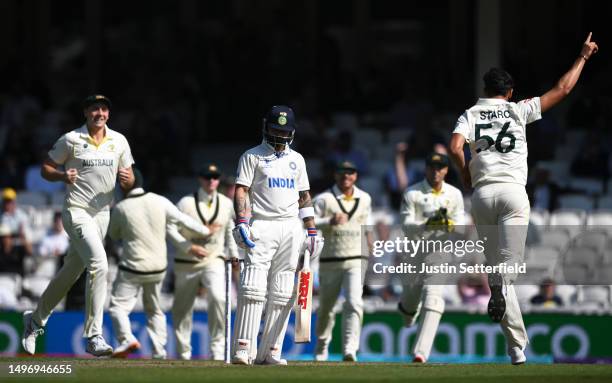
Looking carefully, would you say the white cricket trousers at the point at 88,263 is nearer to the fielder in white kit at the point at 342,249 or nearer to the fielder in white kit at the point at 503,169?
the fielder in white kit at the point at 503,169

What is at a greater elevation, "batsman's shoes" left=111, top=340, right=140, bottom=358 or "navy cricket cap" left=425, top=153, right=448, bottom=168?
"navy cricket cap" left=425, top=153, right=448, bottom=168

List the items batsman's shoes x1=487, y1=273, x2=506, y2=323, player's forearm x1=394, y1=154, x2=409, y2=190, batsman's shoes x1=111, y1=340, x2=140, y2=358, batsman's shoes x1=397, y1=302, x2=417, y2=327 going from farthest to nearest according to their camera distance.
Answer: player's forearm x1=394, y1=154, x2=409, y2=190 < batsman's shoes x1=397, y1=302, x2=417, y2=327 < batsman's shoes x1=111, y1=340, x2=140, y2=358 < batsman's shoes x1=487, y1=273, x2=506, y2=323

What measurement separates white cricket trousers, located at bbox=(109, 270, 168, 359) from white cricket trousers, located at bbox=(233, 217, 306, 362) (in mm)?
3167

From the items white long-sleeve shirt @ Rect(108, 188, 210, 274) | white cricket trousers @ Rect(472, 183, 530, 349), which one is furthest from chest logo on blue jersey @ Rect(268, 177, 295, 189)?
white long-sleeve shirt @ Rect(108, 188, 210, 274)

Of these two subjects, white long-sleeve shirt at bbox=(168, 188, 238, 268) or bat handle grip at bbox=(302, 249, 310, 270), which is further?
white long-sleeve shirt at bbox=(168, 188, 238, 268)

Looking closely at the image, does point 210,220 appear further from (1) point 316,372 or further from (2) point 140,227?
(1) point 316,372

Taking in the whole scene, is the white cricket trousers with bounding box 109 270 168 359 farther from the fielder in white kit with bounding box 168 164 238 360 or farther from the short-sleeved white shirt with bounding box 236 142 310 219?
the short-sleeved white shirt with bounding box 236 142 310 219

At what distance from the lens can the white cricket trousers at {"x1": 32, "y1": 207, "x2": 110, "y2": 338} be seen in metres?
12.2

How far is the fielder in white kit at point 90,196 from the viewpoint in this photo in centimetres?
1223

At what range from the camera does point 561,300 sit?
17891mm

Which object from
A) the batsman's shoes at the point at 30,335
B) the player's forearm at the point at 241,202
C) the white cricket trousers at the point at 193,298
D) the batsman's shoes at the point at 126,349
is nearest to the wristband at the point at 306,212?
the player's forearm at the point at 241,202

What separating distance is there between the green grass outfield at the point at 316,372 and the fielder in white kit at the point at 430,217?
72.3 inches

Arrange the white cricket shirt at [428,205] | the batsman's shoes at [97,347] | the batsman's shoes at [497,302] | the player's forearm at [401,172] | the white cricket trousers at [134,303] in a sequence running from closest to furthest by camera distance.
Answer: the batsman's shoes at [497,302]
the batsman's shoes at [97,347]
the white cricket shirt at [428,205]
the white cricket trousers at [134,303]
the player's forearm at [401,172]

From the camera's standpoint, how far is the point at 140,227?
15.2m
